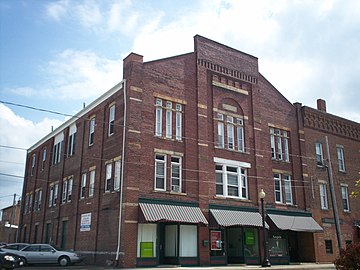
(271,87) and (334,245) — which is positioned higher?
(271,87)

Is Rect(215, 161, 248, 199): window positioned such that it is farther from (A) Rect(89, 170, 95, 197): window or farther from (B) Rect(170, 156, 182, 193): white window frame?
(A) Rect(89, 170, 95, 197): window

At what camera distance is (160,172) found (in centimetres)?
2591

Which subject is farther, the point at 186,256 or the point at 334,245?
the point at 334,245

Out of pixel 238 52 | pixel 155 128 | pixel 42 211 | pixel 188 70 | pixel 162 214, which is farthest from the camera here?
pixel 42 211

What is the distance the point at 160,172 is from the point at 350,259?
1404cm

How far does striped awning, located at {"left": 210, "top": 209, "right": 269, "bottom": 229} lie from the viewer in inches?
1030

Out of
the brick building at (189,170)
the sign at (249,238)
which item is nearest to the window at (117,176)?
the brick building at (189,170)

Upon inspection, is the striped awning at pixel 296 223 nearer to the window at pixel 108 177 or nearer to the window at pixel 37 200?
the window at pixel 108 177

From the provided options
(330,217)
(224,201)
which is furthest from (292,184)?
(224,201)

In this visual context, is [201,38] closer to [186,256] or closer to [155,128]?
[155,128]

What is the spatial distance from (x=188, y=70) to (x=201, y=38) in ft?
10.1

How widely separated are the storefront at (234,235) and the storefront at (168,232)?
1.34m

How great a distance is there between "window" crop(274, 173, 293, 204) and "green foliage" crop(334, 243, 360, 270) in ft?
55.8

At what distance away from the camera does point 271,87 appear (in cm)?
3409
